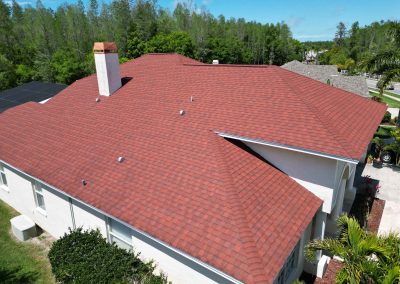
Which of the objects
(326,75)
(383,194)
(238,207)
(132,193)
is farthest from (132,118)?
(326,75)

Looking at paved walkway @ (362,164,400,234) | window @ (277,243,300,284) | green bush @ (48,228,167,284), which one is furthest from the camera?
paved walkway @ (362,164,400,234)

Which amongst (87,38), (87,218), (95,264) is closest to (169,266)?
(95,264)

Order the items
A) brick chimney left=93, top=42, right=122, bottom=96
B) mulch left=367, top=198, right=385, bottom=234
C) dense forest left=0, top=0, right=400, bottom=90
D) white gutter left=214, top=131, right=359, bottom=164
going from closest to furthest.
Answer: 1. white gutter left=214, top=131, right=359, bottom=164
2. mulch left=367, top=198, right=385, bottom=234
3. brick chimney left=93, top=42, right=122, bottom=96
4. dense forest left=0, top=0, right=400, bottom=90

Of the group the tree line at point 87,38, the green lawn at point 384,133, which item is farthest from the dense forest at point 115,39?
the green lawn at point 384,133

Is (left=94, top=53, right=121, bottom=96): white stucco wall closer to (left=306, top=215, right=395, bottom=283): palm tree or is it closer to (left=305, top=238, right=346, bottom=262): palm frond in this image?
(left=305, top=238, right=346, bottom=262): palm frond

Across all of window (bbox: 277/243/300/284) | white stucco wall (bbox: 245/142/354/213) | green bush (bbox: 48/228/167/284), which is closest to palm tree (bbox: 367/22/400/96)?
white stucco wall (bbox: 245/142/354/213)

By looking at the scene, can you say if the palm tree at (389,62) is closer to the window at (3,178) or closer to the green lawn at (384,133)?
the green lawn at (384,133)

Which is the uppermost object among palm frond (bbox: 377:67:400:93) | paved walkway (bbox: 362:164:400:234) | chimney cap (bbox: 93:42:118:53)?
chimney cap (bbox: 93:42:118:53)
